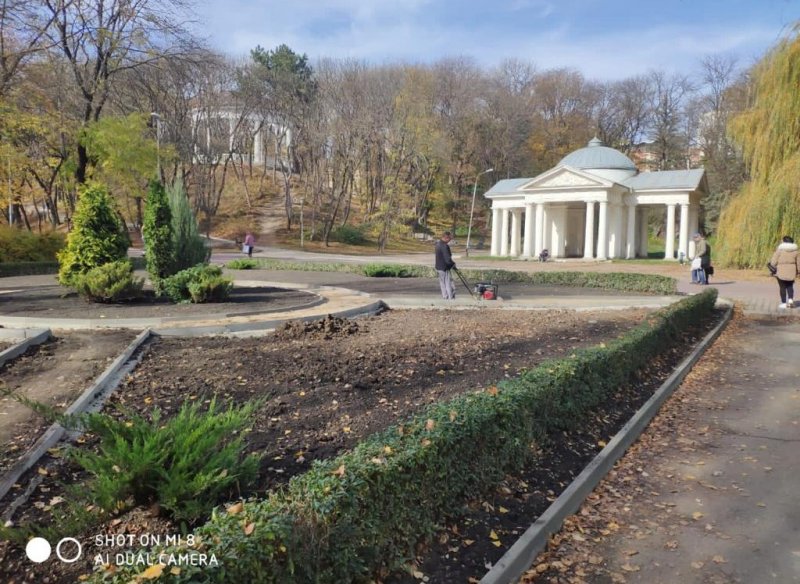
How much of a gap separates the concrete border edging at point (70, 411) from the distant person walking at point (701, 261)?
18261mm

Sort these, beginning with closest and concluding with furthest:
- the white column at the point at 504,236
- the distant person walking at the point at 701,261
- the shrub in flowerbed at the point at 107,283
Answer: the shrub in flowerbed at the point at 107,283
the distant person walking at the point at 701,261
the white column at the point at 504,236

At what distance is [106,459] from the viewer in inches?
131

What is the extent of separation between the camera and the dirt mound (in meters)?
9.05

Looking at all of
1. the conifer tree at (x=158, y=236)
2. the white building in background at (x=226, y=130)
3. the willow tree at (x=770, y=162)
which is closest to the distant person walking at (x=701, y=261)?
the willow tree at (x=770, y=162)

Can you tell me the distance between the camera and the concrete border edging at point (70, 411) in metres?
4.11

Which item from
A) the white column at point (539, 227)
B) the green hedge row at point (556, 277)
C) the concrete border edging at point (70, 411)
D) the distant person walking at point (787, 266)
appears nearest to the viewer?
the concrete border edging at point (70, 411)

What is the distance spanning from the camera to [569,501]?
4043 millimetres

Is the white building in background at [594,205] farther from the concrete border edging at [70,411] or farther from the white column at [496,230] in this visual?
the concrete border edging at [70,411]

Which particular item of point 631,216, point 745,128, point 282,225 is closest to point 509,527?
point 745,128

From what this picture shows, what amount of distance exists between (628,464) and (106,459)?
3.92 m

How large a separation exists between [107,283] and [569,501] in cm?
1057

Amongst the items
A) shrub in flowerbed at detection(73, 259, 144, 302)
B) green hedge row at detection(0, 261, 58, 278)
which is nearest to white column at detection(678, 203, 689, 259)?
green hedge row at detection(0, 261, 58, 278)

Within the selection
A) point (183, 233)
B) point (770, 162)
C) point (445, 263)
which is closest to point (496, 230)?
point (770, 162)

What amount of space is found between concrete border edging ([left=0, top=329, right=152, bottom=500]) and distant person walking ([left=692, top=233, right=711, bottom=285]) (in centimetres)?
1826
